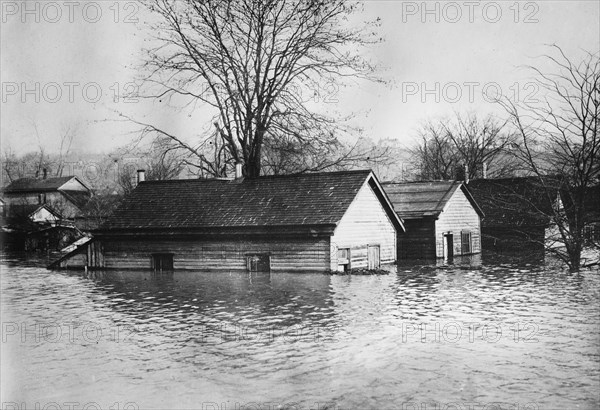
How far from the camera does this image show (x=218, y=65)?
119 ft

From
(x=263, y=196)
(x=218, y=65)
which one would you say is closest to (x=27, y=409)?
(x=263, y=196)

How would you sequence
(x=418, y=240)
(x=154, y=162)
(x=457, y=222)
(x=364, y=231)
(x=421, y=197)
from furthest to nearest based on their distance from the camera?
(x=154, y=162)
(x=457, y=222)
(x=421, y=197)
(x=418, y=240)
(x=364, y=231)

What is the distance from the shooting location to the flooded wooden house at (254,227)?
2819cm

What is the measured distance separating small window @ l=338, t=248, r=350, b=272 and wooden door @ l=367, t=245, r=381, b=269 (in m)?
2.07

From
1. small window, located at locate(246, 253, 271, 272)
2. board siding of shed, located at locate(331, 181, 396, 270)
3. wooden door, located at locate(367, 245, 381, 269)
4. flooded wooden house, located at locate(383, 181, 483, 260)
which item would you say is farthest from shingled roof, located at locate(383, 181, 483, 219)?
small window, located at locate(246, 253, 271, 272)

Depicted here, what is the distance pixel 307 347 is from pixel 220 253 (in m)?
17.6

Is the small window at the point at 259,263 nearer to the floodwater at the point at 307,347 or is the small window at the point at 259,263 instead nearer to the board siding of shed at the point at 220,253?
the board siding of shed at the point at 220,253

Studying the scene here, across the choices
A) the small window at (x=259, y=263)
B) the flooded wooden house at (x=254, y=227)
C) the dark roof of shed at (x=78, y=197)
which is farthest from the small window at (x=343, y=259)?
the dark roof of shed at (x=78, y=197)

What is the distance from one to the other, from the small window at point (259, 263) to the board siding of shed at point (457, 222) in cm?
1190

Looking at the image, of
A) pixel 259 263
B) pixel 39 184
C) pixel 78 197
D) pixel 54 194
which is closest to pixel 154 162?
pixel 78 197

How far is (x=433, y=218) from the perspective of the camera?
36.3 metres

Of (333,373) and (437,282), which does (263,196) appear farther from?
(333,373)

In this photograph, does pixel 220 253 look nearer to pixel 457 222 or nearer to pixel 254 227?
pixel 254 227

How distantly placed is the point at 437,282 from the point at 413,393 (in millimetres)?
15801
